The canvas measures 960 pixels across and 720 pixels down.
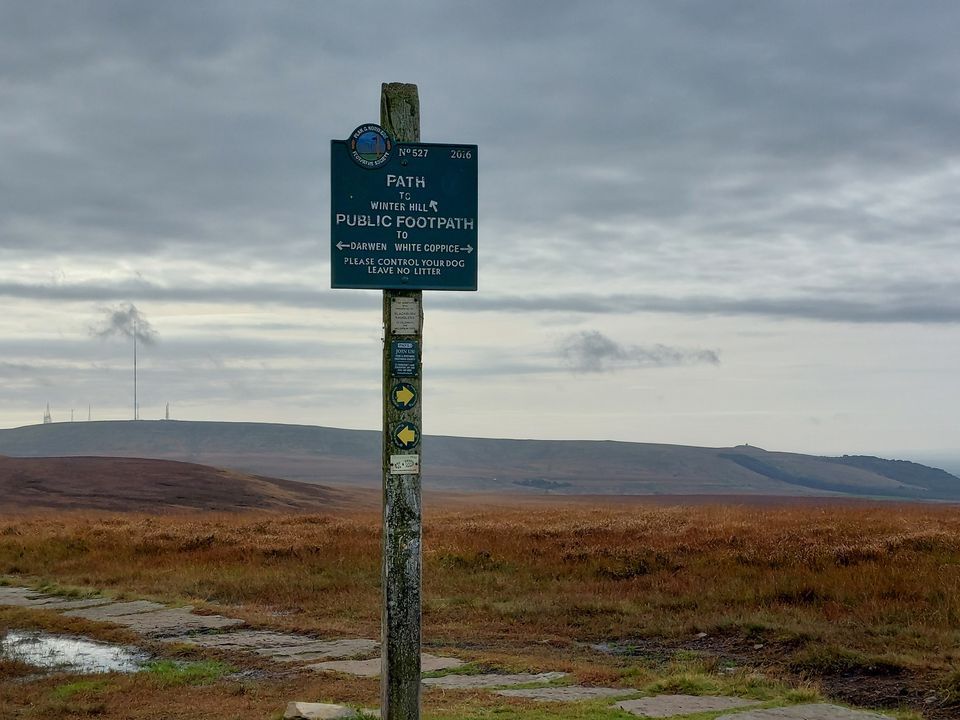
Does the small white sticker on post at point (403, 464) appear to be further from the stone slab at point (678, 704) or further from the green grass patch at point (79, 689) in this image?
the green grass patch at point (79, 689)

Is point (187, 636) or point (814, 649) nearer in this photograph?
point (814, 649)

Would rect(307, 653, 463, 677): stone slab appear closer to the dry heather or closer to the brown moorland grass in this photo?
the brown moorland grass

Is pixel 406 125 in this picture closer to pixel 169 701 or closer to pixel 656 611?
pixel 169 701

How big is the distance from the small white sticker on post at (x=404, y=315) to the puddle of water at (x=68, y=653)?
22.9 ft

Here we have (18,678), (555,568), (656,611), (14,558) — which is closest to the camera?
(18,678)

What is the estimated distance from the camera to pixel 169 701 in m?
10.0

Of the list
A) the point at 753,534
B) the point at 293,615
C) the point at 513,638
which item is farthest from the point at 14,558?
the point at 753,534

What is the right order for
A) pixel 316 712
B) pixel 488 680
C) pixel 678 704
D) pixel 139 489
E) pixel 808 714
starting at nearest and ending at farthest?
1. pixel 316 712
2. pixel 808 714
3. pixel 678 704
4. pixel 488 680
5. pixel 139 489

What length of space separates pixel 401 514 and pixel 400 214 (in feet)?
8.02

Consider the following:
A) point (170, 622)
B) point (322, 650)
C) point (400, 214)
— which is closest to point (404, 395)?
point (400, 214)

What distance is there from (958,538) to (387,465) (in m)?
14.6

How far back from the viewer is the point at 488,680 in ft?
35.9

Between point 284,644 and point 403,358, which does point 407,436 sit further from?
point 284,644

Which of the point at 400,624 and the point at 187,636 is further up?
the point at 400,624
